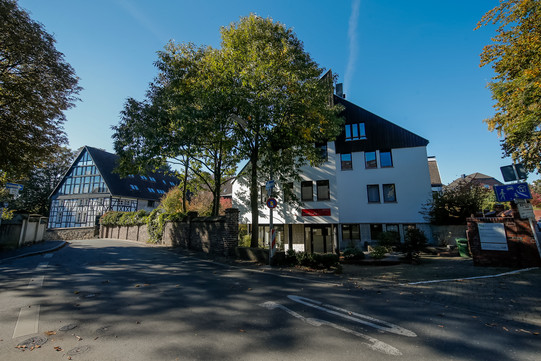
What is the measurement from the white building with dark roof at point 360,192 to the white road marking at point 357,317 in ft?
45.8

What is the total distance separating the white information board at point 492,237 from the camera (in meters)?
9.81

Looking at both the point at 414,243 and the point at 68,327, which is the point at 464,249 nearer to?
the point at 414,243

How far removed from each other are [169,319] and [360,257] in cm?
1102

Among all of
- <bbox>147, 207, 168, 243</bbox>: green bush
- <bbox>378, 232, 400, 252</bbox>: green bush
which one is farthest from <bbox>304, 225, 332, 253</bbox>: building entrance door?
<bbox>147, 207, 168, 243</bbox>: green bush

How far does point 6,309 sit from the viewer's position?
4.91 meters

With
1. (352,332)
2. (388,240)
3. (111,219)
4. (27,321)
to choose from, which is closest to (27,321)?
(27,321)

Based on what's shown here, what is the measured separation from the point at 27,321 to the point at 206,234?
10758mm

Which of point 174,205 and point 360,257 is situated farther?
point 174,205

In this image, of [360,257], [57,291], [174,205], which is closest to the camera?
[57,291]

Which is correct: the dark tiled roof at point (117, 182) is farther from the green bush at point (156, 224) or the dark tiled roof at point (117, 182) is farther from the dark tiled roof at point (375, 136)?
the dark tiled roof at point (375, 136)

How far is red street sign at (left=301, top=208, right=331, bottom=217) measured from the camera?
765 inches

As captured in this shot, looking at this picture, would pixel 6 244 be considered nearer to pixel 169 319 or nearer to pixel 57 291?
pixel 57 291

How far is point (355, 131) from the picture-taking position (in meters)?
22.3

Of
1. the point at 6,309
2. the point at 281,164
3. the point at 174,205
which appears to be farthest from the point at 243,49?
the point at 174,205
